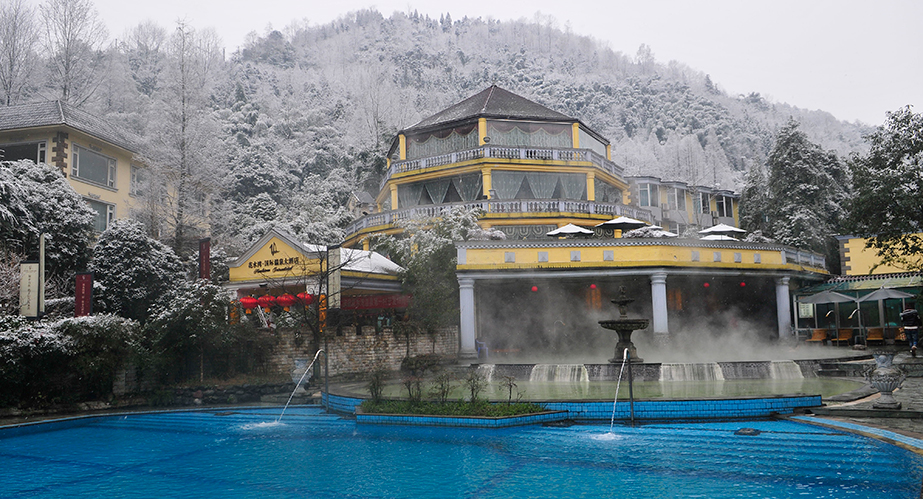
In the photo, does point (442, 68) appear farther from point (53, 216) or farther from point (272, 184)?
Result: point (53, 216)

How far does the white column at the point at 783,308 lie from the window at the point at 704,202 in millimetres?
21940

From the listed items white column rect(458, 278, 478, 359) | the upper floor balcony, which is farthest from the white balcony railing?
white column rect(458, 278, 478, 359)

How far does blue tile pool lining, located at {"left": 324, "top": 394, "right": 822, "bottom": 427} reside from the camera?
12359 mm

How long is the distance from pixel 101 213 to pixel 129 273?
11625mm

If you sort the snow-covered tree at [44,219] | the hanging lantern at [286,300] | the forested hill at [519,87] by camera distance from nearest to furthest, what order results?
the hanging lantern at [286,300]
the snow-covered tree at [44,219]
the forested hill at [519,87]

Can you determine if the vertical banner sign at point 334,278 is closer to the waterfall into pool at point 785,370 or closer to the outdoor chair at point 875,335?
the waterfall into pool at point 785,370

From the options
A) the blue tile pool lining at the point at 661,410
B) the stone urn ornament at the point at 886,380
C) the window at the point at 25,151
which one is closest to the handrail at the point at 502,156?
the window at the point at 25,151

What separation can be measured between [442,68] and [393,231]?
336 feet

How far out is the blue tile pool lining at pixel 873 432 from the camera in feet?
30.1

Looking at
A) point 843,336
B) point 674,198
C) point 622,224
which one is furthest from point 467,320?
point 674,198

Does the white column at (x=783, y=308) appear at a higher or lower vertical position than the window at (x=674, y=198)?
lower

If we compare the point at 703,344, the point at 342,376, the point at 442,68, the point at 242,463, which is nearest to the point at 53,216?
the point at 342,376

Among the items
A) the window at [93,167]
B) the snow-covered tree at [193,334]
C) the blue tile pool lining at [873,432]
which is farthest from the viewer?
the window at [93,167]

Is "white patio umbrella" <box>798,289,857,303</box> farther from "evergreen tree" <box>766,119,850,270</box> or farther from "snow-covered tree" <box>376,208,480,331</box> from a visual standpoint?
"snow-covered tree" <box>376,208,480,331</box>
